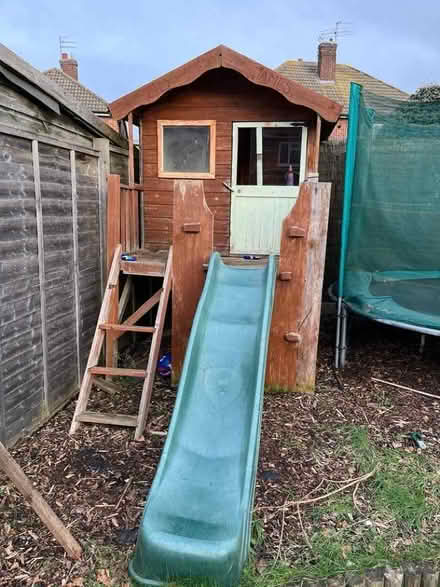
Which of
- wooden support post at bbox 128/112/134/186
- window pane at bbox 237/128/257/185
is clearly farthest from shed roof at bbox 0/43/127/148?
window pane at bbox 237/128/257/185

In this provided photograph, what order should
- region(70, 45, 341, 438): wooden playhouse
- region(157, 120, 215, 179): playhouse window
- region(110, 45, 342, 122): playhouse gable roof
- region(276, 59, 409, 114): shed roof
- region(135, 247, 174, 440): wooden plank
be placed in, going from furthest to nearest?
region(276, 59, 409, 114): shed roof < region(157, 120, 215, 179): playhouse window < region(110, 45, 342, 122): playhouse gable roof < region(70, 45, 341, 438): wooden playhouse < region(135, 247, 174, 440): wooden plank

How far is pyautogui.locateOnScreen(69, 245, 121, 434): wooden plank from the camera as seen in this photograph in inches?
140

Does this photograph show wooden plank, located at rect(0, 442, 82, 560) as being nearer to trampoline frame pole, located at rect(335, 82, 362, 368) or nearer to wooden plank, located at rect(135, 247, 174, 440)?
wooden plank, located at rect(135, 247, 174, 440)

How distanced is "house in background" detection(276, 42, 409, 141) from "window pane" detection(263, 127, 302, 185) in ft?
30.2

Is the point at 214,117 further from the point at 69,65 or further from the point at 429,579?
the point at 69,65

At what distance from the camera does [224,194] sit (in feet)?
18.5

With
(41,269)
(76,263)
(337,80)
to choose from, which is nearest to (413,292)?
(76,263)

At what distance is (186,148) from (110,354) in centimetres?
284

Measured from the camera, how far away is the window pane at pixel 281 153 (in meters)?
5.71

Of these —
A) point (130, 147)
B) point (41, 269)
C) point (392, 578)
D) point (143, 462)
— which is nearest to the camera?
point (392, 578)

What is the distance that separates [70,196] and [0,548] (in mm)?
2728

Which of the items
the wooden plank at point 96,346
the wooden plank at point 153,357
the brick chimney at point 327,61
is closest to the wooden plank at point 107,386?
the wooden plank at point 96,346

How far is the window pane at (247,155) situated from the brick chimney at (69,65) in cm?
1656

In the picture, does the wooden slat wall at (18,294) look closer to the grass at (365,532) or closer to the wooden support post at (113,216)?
the wooden support post at (113,216)
